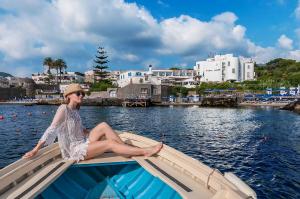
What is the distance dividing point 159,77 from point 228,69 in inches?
1149

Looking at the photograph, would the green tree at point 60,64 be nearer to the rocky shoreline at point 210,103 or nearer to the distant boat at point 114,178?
the rocky shoreline at point 210,103

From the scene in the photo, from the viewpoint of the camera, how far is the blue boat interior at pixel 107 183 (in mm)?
5879

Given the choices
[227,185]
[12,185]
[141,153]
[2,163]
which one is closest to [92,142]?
[141,153]

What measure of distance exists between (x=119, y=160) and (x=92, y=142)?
69cm

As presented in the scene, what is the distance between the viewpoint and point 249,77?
433 feet

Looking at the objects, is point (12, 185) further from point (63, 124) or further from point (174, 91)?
point (174, 91)

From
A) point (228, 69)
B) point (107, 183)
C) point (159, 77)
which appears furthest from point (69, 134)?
point (159, 77)

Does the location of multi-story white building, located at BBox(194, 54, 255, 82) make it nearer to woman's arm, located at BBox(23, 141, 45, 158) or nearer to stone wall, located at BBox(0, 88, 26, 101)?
stone wall, located at BBox(0, 88, 26, 101)

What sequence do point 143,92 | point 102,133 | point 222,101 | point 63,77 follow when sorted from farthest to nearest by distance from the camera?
1. point 63,77
2. point 143,92
3. point 222,101
4. point 102,133

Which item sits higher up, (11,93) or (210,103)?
(11,93)

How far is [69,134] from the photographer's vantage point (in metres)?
6.80

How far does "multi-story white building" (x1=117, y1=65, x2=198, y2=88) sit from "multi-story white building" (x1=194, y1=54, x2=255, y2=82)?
25.6 ft

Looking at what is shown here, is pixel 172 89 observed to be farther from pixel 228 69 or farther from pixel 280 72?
pixel 280 72

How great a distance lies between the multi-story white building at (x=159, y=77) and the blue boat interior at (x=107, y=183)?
107 metres
